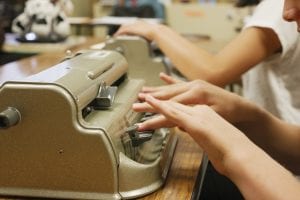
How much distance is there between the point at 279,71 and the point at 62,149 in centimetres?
81

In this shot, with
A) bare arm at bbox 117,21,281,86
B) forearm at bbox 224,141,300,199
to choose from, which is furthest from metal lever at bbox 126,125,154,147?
bare arm at bbox 117,21,281,86

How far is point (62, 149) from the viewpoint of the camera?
2.41 ft

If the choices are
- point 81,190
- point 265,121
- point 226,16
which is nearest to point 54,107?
point 81,190

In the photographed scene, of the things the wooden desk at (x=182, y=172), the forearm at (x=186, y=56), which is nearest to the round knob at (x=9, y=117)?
the wooden desk at (x=182, y=172)

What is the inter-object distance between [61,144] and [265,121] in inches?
21.1

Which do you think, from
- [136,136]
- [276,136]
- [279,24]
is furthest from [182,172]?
[279,24]

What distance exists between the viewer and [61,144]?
73cm

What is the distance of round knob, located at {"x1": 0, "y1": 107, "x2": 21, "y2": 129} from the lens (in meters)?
0.70

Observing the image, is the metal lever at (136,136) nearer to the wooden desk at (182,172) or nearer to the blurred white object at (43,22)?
the wooden desk at (182,172)

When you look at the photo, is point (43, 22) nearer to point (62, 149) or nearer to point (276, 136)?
point (276, 136)

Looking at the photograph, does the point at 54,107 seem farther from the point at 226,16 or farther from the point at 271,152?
the point at 226,16

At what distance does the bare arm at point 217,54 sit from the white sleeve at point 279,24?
0.02 metres

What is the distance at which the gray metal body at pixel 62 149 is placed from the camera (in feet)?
2.35

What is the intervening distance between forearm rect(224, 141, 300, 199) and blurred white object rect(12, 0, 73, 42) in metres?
1.42
